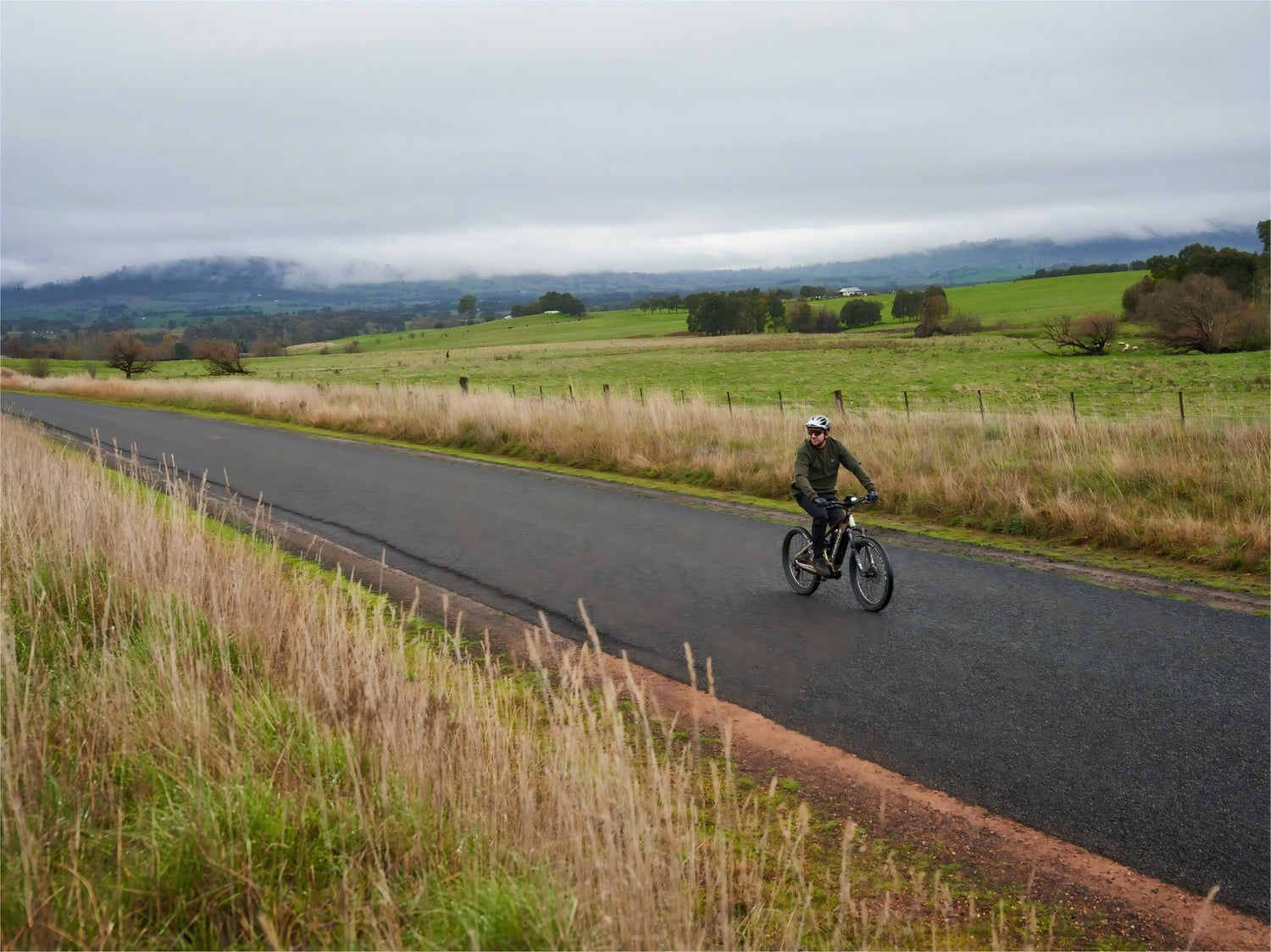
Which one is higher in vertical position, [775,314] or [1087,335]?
[775,314]

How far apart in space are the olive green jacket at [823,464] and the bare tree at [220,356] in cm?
6286

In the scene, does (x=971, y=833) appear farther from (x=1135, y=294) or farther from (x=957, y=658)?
(x=1135, y=294)

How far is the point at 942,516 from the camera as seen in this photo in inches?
500

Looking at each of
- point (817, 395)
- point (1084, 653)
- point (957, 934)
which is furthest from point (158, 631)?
point (817, 395)

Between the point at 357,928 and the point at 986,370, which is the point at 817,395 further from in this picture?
the point at 357,928

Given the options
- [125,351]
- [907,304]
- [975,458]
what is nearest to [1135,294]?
[907,304]

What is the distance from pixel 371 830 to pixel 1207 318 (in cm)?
6335

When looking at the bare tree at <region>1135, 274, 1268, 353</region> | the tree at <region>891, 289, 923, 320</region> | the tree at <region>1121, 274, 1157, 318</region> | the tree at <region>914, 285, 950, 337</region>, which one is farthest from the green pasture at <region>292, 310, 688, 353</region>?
the bare tree at <region>1135, 274, 1268, 353</region>

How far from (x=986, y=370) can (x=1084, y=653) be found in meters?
48.8

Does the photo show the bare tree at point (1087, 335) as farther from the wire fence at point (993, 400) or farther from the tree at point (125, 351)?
the tree at point (125, 351)

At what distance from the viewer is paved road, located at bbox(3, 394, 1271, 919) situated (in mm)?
4988

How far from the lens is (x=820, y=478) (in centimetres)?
950

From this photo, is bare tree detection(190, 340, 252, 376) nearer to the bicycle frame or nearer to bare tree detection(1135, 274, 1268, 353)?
bare tree detection(1135, 274, 1268, 353)

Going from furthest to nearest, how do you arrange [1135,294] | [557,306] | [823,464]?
[557,306] → [1135,294] → [823,464]
